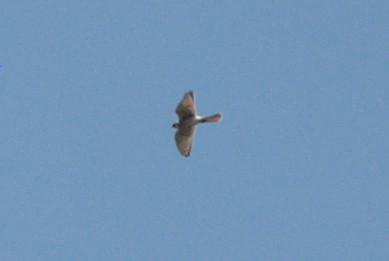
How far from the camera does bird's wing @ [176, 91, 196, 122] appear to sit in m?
61.8

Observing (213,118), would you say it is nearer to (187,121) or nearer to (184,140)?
(187,121)

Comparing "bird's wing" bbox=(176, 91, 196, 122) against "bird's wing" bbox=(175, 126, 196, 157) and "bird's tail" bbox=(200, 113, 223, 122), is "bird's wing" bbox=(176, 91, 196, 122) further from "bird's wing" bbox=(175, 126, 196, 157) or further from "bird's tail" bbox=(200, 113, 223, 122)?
"bird's wing" bbox=(175, 126, 196, 157)

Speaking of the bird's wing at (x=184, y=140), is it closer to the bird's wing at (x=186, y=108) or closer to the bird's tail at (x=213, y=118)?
the bird's wing at (x=186, y=108)

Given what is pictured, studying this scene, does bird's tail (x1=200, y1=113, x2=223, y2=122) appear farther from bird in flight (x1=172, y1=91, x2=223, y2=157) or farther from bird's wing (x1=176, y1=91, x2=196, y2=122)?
bird's wing (x1=176, y1=91, x2=196, y2=122)

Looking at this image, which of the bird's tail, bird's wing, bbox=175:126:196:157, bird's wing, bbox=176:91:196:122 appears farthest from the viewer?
bird's wing, bbox=175:126:196:157

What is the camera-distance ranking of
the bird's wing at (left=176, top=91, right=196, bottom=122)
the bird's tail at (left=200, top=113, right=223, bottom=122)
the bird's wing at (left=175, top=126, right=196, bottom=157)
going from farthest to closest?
the bird's wing at (left=175, top=126, right=196, bottom=157) → the bird's tail at (left=200, top=113, right=223, bottom=122) → the bird's wing at (left=176, top=91, right=196, bottom=122)

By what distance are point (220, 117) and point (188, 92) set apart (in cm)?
191

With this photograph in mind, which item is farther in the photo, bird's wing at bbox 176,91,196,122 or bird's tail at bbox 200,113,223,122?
bird's tail at bbox 200,113,223,122

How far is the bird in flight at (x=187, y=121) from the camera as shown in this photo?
61906 millimetres

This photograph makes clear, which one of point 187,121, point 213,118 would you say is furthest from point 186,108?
point 213,118

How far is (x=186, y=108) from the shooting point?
62.2 meters

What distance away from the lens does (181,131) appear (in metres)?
63.2

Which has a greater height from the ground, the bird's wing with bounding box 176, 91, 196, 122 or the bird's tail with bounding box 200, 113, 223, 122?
the bird's wing with bounding box 176, 91, 196, 122

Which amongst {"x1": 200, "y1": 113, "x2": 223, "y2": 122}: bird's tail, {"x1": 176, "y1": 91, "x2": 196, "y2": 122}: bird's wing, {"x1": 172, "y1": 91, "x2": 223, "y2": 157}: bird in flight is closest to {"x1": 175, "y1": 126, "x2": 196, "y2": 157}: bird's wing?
{"x1": 172, "y1": 91, "x2": 223, "y2": 157}: bird in flight
